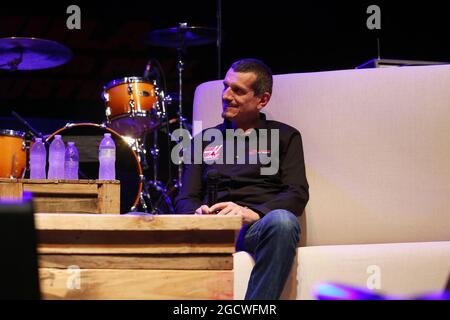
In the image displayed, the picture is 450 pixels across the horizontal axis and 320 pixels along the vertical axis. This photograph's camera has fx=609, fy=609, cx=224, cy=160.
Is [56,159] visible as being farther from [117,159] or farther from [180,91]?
[180,91]

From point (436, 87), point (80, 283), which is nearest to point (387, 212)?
point (436, 87)

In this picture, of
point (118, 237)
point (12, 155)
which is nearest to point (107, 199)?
point (12, 155)

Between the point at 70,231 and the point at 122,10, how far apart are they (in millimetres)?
4830

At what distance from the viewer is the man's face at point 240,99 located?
292 cm

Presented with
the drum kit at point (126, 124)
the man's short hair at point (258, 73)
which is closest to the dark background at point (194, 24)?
the drum kit at point (126, 124)

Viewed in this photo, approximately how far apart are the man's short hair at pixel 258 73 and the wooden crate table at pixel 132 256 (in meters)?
1.48

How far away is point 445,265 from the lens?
8.14 feet

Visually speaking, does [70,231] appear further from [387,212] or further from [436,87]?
[436,87]

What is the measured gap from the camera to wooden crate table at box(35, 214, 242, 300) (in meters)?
1.49

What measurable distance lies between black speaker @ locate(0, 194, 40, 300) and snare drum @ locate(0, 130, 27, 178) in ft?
10.4

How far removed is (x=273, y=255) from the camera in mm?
2176

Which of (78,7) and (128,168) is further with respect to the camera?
(78,7)

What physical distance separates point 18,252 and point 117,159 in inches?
165

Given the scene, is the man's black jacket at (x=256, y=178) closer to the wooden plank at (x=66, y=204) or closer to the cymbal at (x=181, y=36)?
the wooden plank at (x=66, y=204)
